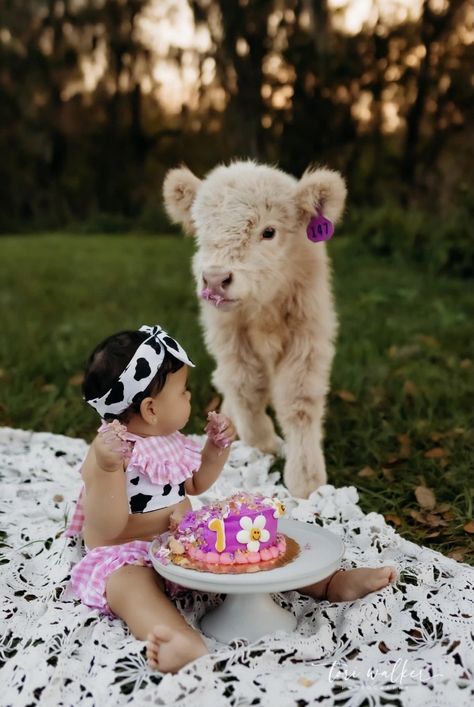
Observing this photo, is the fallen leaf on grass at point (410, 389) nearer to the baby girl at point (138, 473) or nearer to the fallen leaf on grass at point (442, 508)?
the fallen leaf on grass at point (442, 508)

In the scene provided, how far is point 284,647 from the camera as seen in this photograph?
1906 mm

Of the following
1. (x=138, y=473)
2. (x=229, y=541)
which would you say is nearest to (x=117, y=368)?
(x=138, y=473)

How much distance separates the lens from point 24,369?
475 centimetres

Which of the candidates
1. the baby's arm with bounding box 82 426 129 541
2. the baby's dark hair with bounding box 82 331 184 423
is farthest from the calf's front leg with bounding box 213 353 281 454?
the baby's arm with bounding box 82 426 129 541

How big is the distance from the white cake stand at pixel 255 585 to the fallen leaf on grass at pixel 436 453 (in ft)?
4.46

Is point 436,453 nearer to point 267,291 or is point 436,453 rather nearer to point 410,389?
point 410,389

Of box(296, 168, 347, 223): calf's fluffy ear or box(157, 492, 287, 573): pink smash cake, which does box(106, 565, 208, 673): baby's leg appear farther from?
box(296, 168, 347, 223): calf's fluffy ear

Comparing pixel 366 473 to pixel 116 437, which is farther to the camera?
pixel 366 473

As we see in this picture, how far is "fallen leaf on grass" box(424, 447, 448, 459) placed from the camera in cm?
347

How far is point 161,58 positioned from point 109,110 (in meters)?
1.60

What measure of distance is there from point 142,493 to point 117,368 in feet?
1.20

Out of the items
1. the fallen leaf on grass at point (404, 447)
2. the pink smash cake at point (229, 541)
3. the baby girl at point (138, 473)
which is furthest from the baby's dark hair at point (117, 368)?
the fallen leaf on grass at point (404, 447)

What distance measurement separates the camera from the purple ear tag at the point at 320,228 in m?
2.99

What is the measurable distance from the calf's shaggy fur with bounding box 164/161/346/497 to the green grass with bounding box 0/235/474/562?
0.37 meters
